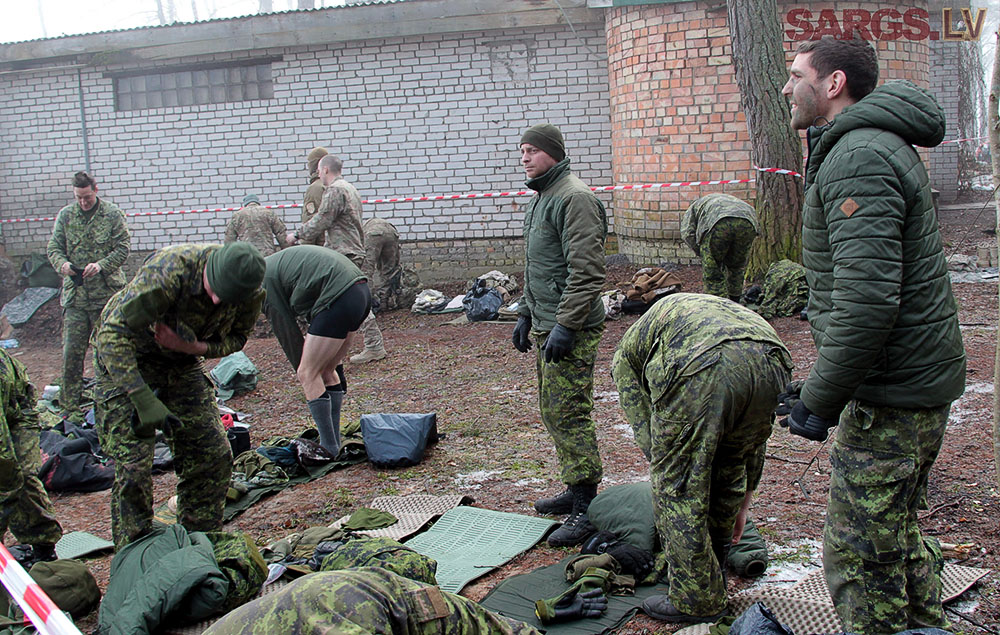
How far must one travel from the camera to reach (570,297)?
3930 millimetres

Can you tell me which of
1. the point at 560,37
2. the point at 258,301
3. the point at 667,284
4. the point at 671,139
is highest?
the point at 560,37

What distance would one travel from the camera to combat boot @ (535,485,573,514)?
4.22m

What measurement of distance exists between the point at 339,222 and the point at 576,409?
15.9 ft

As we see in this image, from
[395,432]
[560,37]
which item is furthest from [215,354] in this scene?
[560,37]

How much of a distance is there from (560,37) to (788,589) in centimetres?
955

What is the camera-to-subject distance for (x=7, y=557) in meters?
2.88

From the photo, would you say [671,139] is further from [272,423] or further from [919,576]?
[919,576]

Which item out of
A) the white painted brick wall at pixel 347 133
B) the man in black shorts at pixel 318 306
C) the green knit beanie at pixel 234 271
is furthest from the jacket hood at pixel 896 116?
the white painted brick wall at pixel 347 133

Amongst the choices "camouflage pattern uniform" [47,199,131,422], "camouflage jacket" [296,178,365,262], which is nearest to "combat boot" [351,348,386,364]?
"camouflage jacket" [296,178,365,262]

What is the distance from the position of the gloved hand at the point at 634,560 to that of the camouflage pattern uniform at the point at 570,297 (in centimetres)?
62

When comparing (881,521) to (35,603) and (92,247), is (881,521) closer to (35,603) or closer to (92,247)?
(35,603)

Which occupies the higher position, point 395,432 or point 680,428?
point 680,428

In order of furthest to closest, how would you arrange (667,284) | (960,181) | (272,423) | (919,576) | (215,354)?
(960,181) < (667,284) < (272,423) < (215,354) < (919,576)

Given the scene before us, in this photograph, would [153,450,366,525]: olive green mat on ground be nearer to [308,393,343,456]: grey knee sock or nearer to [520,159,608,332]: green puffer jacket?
[308,393,343,456]: grey knee sock
